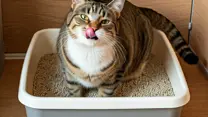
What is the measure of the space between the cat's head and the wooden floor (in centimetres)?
Result: 38

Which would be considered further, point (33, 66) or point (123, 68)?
point (33, 66)

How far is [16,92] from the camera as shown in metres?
1.40

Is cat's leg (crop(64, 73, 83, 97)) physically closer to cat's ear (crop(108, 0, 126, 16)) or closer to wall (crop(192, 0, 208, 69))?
cat's ear (crop(108, 0, 126, 16))

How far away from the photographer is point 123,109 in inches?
43.4

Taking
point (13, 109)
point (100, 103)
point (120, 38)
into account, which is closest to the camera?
point (100, 103)

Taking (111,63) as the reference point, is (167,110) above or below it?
below

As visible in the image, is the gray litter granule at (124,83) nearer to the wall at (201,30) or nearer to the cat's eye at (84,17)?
the wall at (201,30)

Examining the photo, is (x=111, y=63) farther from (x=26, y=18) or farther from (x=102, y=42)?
(x=26, y=18)

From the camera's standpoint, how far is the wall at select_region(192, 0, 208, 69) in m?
1.52

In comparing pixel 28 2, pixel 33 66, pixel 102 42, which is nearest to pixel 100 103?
pixel 102 42

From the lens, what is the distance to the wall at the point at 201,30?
152 cm

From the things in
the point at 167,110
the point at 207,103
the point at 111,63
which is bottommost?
the point at 207,103

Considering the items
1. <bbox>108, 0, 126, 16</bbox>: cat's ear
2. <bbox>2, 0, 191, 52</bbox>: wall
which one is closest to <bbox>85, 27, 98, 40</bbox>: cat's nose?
<bbox>108, 0, 126, 16</bbox>: cat's ear

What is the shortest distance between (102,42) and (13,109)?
17.0 inches
